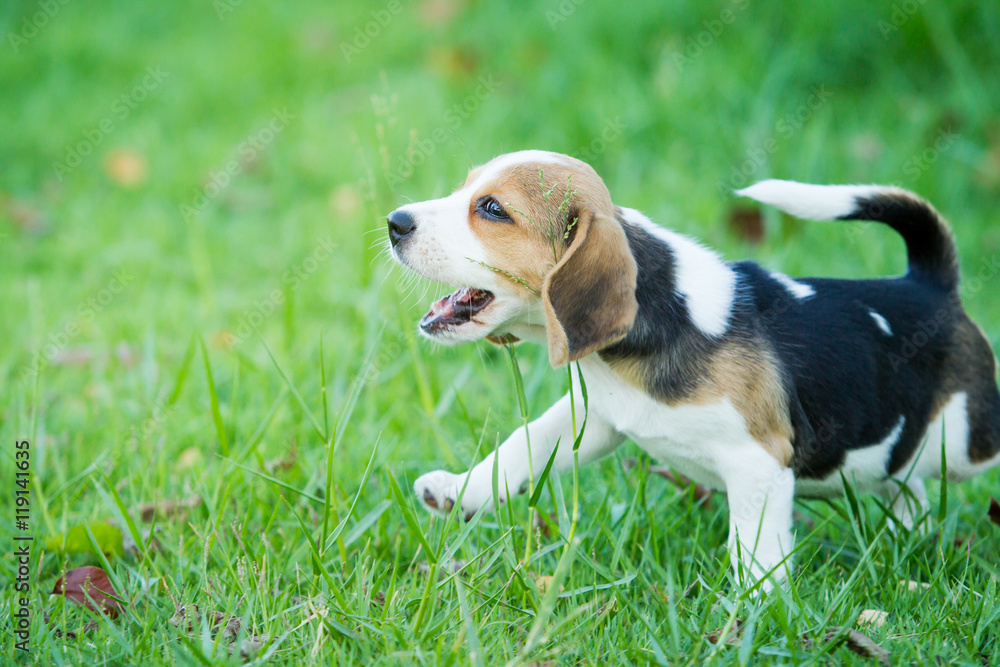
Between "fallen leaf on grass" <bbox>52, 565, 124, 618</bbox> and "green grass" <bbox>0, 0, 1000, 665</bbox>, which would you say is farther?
"fallen leaf on grass" <bbox>52, 565, 124, 618</bbox>

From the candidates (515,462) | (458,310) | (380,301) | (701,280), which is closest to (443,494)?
(515,462)

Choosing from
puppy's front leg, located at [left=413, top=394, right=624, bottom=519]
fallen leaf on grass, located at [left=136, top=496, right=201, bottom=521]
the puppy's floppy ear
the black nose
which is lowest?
fallen leaf on grass, located at [left=136, top=496, right=201, bottom=521]

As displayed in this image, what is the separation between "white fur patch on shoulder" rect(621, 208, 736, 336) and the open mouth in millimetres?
457

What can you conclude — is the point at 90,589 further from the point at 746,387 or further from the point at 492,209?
the point at 746,387

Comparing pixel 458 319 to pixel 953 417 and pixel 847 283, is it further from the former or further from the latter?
pixel 953 417

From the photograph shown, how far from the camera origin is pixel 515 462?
249 cm

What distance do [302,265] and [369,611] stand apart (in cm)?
284

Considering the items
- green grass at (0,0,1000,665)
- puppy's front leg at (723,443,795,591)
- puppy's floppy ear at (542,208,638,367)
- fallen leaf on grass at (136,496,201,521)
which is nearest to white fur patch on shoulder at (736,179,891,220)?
puppy's floppy ear at (542,208,638,367)

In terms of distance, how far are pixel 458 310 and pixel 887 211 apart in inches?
54.3

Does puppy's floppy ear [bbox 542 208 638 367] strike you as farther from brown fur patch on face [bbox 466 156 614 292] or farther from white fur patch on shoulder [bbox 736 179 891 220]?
white fur patch on shoulder [bbox 736 179 891 220]

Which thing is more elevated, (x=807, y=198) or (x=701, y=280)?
(x=807, y=198)

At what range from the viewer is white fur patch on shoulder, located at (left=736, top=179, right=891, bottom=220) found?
8.36 ft

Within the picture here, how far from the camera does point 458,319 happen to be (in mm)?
2383

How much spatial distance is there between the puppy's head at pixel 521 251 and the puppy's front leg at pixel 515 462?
0.30 m
